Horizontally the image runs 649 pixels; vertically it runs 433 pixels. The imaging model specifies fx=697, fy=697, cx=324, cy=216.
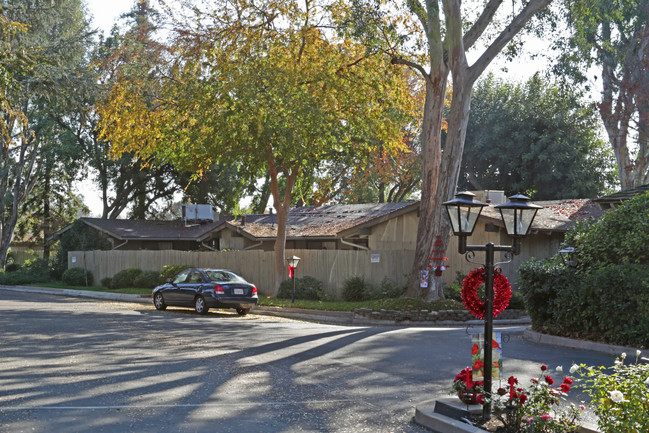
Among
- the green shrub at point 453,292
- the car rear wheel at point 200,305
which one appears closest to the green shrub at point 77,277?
the car rear wheel at point 200,305

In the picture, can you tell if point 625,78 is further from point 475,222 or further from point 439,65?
point 475,222

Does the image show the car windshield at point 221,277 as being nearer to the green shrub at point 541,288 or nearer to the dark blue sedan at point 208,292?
the dark blue sedan at point 208,292

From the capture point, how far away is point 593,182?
4134cm

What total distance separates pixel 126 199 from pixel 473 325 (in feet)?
118

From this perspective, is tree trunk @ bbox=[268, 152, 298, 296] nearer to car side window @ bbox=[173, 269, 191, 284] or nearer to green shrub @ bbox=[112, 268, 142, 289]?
car side window @ bbox=[173, 269, 191, 284]

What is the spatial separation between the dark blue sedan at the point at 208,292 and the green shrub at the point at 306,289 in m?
4.68

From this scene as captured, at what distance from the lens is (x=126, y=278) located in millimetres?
36812

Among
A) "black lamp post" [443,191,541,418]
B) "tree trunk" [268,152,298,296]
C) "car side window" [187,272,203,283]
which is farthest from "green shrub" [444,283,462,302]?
"black lamp post" [443,191,541,418]

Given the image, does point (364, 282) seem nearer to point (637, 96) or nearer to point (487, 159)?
point (637, 96)

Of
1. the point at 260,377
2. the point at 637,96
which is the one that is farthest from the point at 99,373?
the point at 637,96

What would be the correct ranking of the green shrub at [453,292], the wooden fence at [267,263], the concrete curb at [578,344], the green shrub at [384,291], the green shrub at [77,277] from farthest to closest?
the green shrub at [77,277]
the wooden fence at [267,263]
the green shrub at [384,291]
the green shrub at [453,292]
the concrete curb at [578,344]

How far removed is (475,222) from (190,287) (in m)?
16.5

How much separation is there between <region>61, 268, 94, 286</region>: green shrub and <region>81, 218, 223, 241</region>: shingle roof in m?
3.12

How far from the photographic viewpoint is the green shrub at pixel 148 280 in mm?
35125
